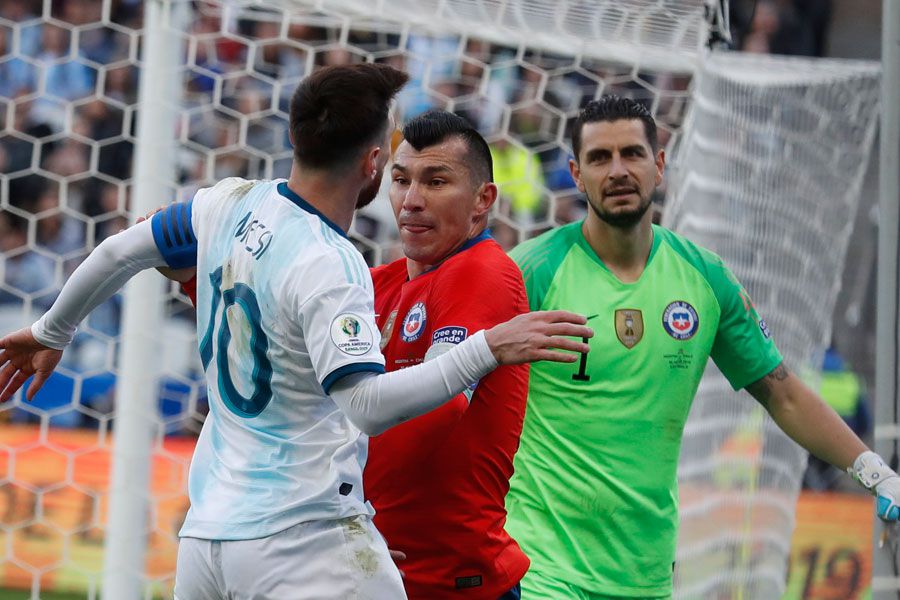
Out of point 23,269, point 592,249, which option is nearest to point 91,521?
point 23,269

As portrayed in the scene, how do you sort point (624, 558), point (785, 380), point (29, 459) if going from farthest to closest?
point (29, 459) < point (785, 380) < point (624, 558)

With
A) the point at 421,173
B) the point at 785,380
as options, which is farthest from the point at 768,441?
the point at 421,173

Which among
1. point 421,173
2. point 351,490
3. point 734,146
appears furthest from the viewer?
point 734,146

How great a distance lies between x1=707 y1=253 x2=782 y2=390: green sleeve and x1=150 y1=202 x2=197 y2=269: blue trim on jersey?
1750 mm

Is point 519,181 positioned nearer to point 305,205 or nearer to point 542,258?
point 542,258

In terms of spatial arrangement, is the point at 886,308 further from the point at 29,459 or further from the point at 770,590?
the point at 29,459

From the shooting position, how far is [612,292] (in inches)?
151

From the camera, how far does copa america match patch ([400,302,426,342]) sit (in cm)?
317

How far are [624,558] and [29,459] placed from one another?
163 inches

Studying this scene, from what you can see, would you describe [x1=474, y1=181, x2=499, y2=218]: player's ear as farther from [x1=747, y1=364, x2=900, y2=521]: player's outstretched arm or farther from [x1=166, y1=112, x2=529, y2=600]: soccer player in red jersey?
[x1=747, y1=364, x2=900, y2=521]: player's outstretched arm

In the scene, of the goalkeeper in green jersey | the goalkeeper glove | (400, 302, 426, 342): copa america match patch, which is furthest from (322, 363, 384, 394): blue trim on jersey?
A: the goalkeeper glove

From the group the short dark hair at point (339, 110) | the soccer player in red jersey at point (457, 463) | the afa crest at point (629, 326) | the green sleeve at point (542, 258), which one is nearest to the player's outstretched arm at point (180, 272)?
the soccer player in red jersey at point (457, 463)

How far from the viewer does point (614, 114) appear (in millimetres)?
3887

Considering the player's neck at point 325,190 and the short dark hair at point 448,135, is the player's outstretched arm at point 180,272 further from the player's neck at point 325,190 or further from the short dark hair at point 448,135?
the short dark hair at point 448,135
